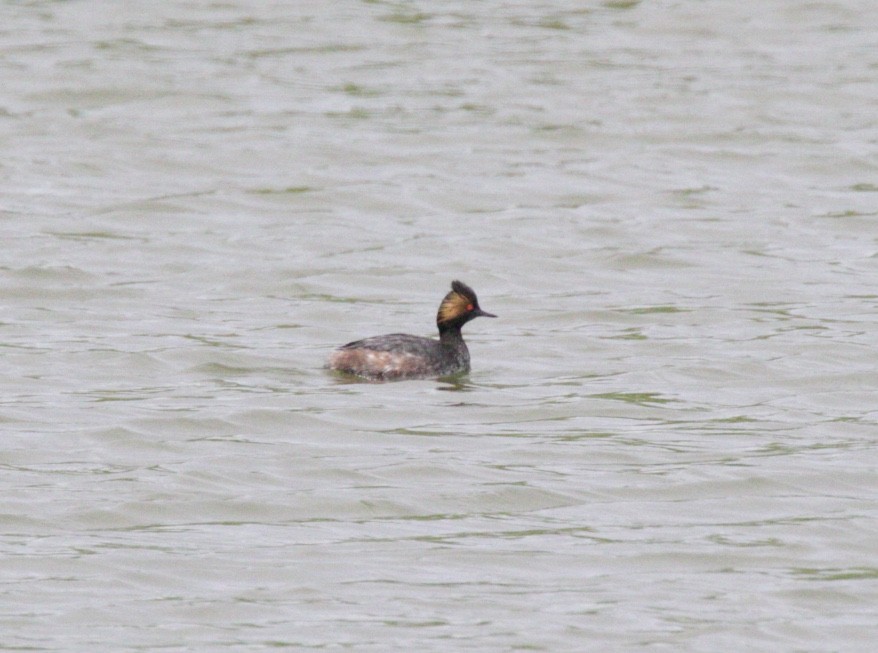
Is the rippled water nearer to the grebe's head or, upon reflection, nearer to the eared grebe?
the eared grebe

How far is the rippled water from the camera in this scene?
7.78m

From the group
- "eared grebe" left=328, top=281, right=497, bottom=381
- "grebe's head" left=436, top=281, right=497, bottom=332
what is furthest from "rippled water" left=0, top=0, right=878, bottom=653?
"grebe's head" left=436, top=281, right=497, bottom=332

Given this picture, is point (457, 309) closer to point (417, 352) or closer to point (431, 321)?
point (417, 352)

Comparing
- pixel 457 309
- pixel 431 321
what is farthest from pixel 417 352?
pixel 431 321

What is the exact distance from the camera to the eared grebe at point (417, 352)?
11.6 metres

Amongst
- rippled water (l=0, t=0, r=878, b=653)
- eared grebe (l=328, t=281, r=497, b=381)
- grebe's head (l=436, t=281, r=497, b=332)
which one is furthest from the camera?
grebe's head (l=436, t=281, r=497, b=332)

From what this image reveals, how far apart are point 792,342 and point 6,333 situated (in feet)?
15.2

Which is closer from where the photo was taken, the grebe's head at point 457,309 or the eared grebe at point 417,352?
the eared grebe at point 417,352

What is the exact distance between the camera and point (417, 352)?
466 inches

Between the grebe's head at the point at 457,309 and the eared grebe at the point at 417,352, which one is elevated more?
the grebe's head at the point at 457,309

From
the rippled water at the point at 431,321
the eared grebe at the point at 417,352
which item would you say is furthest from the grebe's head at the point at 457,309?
the rippled water at the point at 431,321

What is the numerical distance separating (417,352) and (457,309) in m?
0.49

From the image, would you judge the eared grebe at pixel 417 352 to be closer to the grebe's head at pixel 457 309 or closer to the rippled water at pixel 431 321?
the grebe's head at pixel 457 309

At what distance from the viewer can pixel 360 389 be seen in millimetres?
11375
